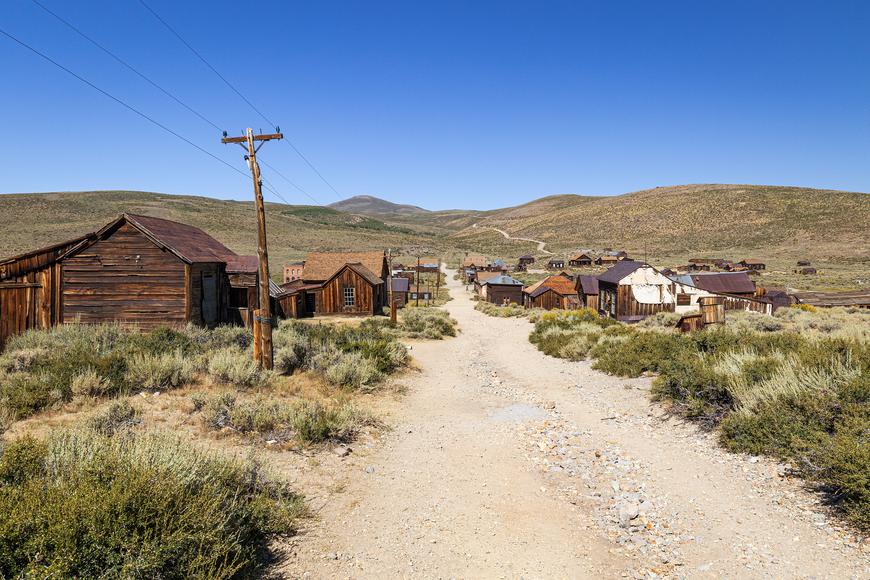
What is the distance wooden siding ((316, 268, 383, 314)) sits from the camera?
30.2 metres

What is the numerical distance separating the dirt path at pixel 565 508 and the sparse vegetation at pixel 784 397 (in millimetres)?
340

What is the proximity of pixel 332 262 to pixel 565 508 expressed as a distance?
29970 mm

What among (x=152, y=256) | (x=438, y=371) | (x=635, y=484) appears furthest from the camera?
(x=152, y=256)

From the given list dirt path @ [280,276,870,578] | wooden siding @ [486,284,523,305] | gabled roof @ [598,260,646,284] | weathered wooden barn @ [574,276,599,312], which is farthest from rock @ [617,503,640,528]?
wooden siding @ [486,284,523,305]

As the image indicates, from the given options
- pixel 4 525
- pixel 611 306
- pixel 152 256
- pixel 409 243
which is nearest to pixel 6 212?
pixel 409 243

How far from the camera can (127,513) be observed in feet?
11.6

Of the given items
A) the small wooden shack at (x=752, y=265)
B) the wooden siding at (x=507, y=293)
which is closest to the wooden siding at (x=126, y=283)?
the wooden siding at (x=507, y=293)

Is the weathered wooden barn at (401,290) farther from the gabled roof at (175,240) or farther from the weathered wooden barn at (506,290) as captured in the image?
the gabled roof at (175,240)

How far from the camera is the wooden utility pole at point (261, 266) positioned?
11248 millimetres

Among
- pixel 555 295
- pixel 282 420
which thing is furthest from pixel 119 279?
pixel 555 295

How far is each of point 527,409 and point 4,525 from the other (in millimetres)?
8753

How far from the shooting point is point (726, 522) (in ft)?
16.9

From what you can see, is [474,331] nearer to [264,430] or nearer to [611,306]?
[611,306]

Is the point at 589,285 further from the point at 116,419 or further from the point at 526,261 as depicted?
the point at 526,261
